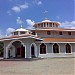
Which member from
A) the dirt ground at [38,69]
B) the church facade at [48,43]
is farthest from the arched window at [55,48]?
the dirt ground at [38,69]

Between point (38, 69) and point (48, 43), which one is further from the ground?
point (48, 43)

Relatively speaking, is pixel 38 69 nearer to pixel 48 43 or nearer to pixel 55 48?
pixel 48 43

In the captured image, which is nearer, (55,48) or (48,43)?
(48,43)

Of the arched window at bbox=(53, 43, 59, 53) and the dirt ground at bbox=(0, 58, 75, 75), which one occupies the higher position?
the arched window at bbox=(53, 43, 59, 53)

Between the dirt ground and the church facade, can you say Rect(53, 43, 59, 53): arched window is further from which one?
the dirt ground

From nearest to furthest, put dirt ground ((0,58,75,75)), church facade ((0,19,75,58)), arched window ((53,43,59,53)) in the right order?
dirt ground ((0,58,75,75)) < church facade ((0,19,75,58)) < arched window ((53,43,59,53))

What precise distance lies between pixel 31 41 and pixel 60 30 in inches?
333

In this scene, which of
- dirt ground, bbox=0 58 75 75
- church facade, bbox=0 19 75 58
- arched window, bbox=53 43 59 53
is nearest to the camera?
dirt ground, bbox=0 58 75 75

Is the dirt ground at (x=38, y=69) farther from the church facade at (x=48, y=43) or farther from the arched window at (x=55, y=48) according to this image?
the arched window at (x=55, y=48)

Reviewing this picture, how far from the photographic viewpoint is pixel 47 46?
3108 cm

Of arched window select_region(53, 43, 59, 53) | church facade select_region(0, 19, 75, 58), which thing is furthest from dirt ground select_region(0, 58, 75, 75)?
arched window select_region(53, 43, 59, 53)

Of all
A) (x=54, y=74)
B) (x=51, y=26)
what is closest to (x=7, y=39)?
(x=51, y=26)

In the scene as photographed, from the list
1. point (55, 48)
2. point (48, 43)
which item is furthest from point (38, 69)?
point (55, 48)

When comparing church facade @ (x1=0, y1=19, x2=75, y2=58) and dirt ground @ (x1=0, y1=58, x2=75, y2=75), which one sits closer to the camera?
dirt ground @ (x1=0, y1=58, x2=75, y2=75)
